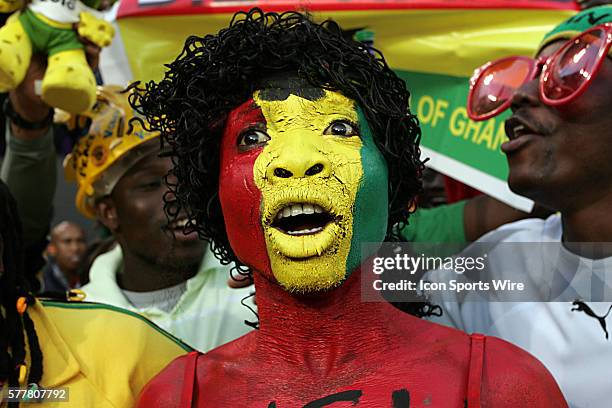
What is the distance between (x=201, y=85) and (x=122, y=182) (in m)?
1.26

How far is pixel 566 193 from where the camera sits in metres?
2.33

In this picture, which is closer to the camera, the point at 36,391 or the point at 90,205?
the point at 36,391

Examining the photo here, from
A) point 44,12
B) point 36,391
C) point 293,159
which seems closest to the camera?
point 293,159

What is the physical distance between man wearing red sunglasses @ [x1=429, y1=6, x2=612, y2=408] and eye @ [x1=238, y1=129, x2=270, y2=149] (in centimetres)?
76

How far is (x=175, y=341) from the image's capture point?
7.16ft

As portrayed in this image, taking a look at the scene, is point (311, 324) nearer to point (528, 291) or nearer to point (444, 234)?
point (528, 291)

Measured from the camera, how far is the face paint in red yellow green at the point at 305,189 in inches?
64.9

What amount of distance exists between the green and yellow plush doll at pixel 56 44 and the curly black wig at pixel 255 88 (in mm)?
610

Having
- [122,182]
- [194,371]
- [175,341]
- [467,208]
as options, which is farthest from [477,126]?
[194,371]

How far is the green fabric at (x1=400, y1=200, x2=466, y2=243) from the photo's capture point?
2.82m

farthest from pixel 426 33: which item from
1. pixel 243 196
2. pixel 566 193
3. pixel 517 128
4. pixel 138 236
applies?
pixel 243 196

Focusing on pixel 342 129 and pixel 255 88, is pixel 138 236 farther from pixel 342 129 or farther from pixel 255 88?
pixel 342 129

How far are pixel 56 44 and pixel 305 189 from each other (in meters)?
1.29

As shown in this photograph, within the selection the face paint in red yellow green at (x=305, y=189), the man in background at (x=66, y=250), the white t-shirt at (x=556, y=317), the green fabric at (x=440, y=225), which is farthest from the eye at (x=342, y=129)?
the man in background at (x=66, y=250)
